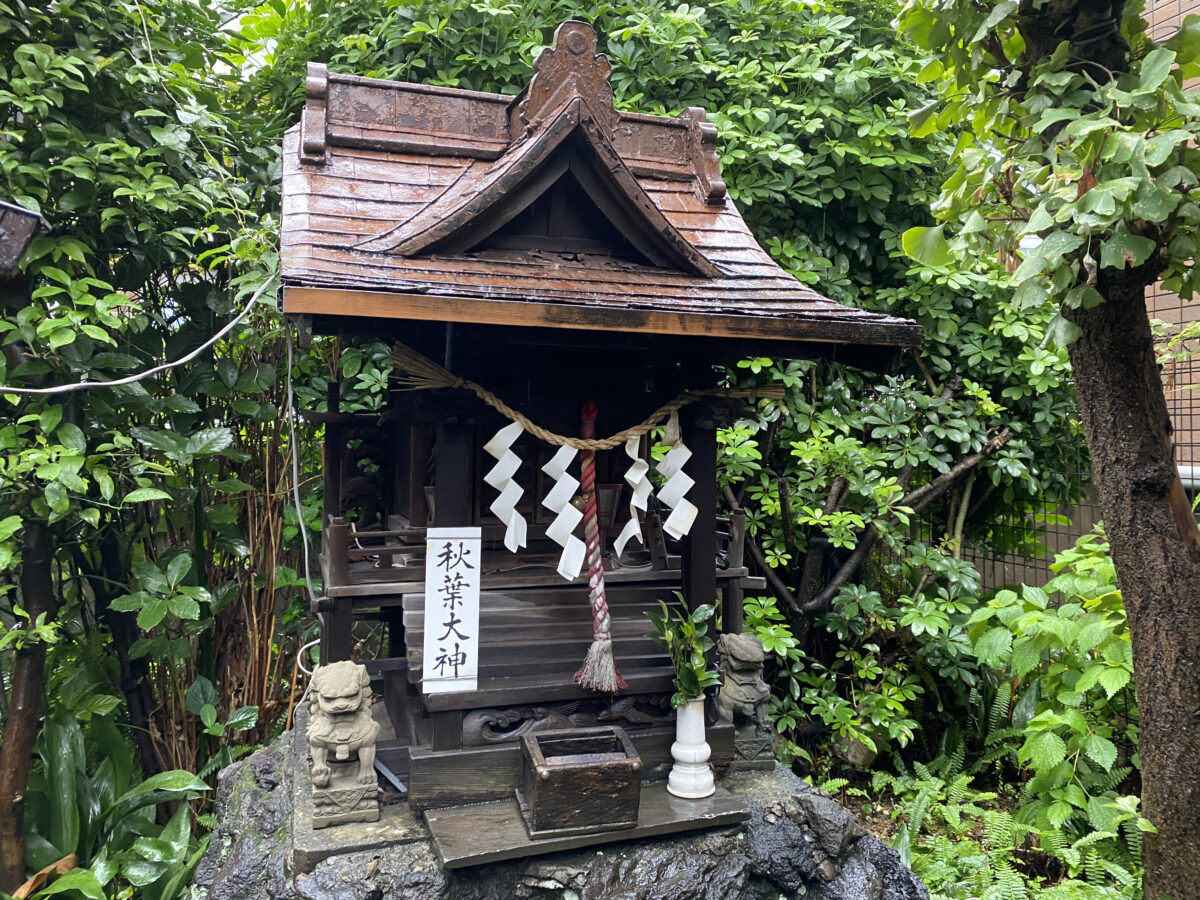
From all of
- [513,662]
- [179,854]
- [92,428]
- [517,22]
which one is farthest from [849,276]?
[179,854]

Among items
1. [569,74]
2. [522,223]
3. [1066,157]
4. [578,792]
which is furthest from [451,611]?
[1066,157]

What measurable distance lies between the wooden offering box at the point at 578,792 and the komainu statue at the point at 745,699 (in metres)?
0.90

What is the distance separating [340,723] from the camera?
3.79m

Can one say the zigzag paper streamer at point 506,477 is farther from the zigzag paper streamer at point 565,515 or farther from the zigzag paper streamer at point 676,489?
the zigzag paper streamer at point 676,489

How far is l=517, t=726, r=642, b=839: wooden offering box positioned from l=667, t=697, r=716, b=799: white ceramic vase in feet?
1.30

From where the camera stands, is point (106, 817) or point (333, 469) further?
point (106, 817)

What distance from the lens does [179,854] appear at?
530 cm

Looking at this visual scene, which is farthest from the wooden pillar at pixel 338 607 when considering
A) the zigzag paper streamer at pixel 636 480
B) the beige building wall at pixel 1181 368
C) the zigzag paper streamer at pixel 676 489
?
the beige building wall at pixel 1181 368

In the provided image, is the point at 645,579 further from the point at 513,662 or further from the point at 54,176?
the point at 54,176

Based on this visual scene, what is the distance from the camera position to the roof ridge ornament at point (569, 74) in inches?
170

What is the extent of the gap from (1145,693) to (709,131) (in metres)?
4.35

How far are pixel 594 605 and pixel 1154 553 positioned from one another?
9.29 ft

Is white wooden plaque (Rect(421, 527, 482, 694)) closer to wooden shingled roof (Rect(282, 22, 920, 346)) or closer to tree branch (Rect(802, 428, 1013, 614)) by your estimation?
wooden shingled roof (Rect(282, 22, 920, 346))

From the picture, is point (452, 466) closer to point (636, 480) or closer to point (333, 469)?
point (636, 480)
